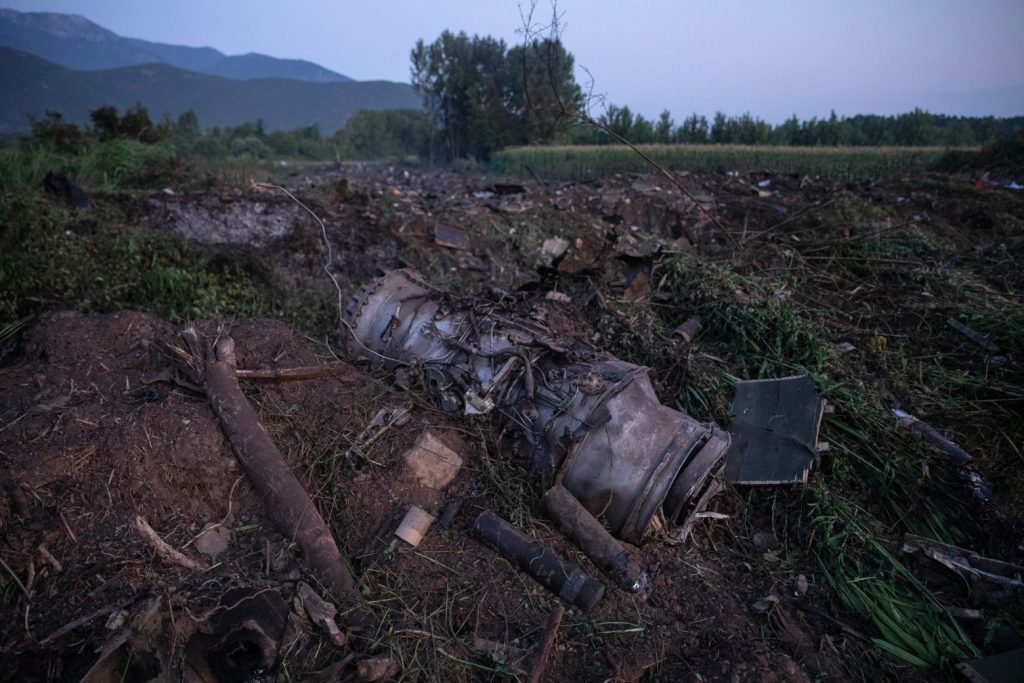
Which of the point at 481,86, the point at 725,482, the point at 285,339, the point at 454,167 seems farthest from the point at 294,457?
the point at 481,86

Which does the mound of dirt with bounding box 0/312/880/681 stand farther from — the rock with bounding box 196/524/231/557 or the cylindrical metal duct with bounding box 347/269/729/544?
the cylindrical metal duct with bounding box 347/269/729/544

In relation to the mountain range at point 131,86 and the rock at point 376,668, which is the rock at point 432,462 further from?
the mountain range at point 131,86

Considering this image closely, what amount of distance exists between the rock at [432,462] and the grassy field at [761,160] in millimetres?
12776

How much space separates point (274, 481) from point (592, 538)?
1733 mm

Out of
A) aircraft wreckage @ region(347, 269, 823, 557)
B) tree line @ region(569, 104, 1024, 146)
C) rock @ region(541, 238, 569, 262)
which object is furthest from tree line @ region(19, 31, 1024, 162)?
aircraft wreckage @ region(347, 269, 823, 557)

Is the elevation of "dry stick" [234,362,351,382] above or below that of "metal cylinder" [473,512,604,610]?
above

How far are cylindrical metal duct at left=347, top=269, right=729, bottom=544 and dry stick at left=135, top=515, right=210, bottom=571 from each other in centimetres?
155

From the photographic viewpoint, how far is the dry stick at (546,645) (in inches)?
88.8

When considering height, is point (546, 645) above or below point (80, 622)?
below

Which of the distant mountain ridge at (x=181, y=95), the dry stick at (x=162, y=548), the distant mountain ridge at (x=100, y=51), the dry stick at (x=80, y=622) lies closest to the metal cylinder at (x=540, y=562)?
the dry stick at (x=162, y=548)

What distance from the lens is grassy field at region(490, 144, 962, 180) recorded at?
47.8 ft

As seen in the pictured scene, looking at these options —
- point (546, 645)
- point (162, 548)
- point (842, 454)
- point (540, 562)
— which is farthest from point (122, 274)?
point (842, 454)

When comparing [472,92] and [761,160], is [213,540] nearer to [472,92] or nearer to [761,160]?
[761,160]

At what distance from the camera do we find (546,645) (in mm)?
2340
